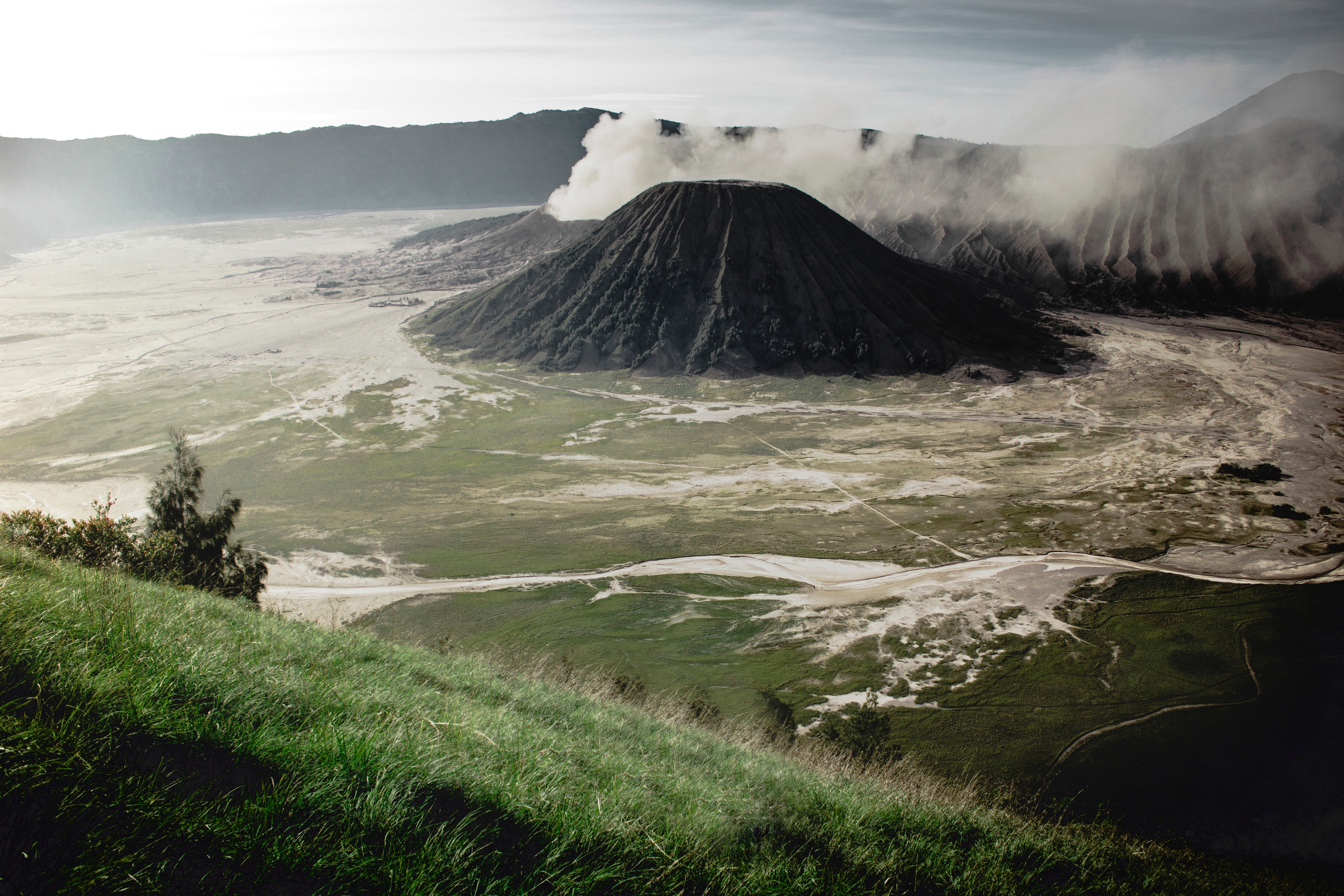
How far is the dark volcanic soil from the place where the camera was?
59.6m

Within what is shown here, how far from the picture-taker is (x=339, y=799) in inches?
154

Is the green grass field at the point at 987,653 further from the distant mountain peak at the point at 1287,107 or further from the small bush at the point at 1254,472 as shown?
the distant mountain peak at the point at 1287,107

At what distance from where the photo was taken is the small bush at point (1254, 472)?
36062 millimetres

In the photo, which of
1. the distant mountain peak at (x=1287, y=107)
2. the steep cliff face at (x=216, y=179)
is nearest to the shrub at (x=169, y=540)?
the distant mountain peak at (x=1287, y=107)

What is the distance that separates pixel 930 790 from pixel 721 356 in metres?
49.3

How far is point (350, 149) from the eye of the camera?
652 ft

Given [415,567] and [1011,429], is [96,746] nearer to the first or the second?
[415,567]

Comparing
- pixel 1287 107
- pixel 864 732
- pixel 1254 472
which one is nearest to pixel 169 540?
pixel 864 732

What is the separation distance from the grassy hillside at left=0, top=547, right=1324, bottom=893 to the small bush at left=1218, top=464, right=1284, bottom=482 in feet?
127

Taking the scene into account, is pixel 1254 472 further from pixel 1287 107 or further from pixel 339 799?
pixel 1287 107

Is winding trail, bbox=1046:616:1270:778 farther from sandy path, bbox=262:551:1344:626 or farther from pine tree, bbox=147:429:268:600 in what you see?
pine tree, bbox=147:429:268:600

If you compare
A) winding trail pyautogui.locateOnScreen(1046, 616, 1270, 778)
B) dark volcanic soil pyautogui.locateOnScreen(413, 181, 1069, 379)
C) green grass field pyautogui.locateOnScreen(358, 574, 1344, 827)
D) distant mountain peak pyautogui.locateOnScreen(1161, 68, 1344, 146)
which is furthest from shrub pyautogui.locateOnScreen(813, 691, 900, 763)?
distant mountain peak pyautogui.locateOnScreen(1161, 68, 1344, 146)

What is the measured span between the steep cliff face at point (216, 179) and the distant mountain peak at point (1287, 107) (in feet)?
522

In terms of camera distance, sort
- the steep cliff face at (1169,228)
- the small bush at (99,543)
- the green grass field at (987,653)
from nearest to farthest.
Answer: the small bush at (99,543)
the green grass field at (987,653)
the steep cliff face at (1169,228)
